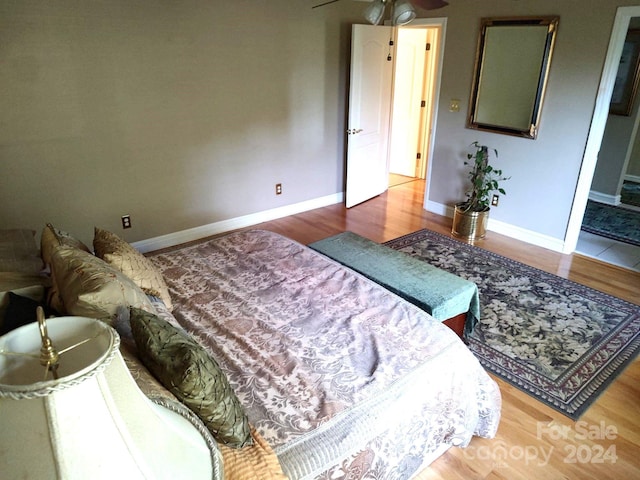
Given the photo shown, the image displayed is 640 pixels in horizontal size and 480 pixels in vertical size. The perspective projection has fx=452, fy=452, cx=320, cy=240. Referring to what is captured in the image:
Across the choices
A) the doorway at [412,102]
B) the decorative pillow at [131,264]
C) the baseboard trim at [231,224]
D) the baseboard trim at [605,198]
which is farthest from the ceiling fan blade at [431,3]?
the baseboard trim at [605,198]

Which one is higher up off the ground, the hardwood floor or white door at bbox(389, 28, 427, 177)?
white door at bbox(389, 28, 427, 177)

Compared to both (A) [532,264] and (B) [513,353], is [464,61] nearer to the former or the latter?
(A) [532,264]

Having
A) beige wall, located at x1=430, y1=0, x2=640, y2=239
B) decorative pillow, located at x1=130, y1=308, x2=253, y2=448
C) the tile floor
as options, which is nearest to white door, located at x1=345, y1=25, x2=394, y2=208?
beige wall, located at x1=430, y1=0, x2=640, y2=239

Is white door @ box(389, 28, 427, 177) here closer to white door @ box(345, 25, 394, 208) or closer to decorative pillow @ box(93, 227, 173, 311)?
white door @ box(345, 25, 394, 208)

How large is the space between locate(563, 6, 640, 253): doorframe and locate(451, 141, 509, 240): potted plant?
0.65m

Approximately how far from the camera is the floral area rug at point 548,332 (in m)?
2.54

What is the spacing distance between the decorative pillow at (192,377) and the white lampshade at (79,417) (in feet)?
1.41

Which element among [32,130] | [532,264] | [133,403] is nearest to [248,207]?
[32,130]

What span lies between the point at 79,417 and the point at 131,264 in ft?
5.03

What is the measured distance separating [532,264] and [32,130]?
411 centimetres

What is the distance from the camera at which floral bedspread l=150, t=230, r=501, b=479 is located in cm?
150

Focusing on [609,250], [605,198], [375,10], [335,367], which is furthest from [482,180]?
[335,367]

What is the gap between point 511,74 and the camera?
416cm

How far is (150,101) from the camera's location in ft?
12.2
